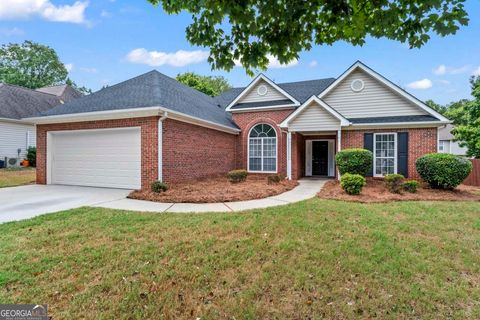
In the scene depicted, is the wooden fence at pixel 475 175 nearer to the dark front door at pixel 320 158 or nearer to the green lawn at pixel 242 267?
the dark front door at pixel 320 158

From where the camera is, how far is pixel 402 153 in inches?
486

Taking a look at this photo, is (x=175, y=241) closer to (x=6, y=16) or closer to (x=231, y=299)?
(x=231, y=299)

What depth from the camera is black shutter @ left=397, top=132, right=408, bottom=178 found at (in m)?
12.3

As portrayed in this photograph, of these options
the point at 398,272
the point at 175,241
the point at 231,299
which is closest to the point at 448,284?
the point at 398,272

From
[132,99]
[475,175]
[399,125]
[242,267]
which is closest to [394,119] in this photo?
[399,125]

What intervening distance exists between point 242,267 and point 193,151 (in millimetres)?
8339

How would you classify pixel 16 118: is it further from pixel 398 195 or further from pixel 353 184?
pixel 398 195

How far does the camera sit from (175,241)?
4586 mm

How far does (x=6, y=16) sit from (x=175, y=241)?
97.1 feet

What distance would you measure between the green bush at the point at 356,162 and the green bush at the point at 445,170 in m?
2.01

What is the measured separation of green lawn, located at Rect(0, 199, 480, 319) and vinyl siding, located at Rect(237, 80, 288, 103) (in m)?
10.7

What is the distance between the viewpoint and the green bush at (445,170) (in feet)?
30.7

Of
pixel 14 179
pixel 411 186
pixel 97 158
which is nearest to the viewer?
pixel 411 186

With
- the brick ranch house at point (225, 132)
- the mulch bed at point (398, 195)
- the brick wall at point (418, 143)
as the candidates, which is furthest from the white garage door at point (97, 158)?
the brick wall at point (418, 143)
